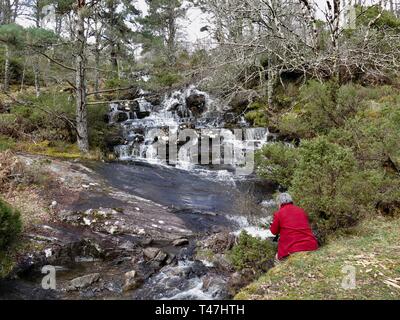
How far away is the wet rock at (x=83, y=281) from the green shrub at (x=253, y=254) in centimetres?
230

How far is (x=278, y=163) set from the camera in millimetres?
9703

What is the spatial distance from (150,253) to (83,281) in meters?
1.34

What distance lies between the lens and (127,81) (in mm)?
21797

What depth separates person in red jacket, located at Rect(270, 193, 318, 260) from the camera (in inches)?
204

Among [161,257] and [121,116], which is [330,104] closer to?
[161,257]

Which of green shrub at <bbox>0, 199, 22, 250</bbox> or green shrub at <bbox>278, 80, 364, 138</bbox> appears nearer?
green shrub at <bbox>0, 199, 22, 250</bbox>

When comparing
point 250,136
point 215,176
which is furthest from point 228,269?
point 250,136

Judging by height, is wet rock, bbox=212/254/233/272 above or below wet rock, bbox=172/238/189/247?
below

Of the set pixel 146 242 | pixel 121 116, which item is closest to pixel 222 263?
pixel 146 242

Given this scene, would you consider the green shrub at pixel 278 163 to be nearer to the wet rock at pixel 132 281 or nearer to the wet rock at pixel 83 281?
the wet rock at pixel 132 281

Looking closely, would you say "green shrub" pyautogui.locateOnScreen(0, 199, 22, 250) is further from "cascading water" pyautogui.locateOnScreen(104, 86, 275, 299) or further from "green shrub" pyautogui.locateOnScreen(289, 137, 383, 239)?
"green shrub" pyautogui.locateOnScreen(289, 137, 383, 239)

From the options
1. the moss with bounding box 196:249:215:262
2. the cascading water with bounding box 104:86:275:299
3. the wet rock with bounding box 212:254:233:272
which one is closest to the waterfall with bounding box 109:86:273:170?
the cascading water with bounding box 104:86:275:299

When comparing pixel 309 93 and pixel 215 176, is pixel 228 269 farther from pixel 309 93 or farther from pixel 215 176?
pixel 215 176

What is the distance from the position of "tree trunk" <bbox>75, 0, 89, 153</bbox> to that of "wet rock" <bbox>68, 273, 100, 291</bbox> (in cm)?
879
